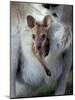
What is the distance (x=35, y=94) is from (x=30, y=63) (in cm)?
24

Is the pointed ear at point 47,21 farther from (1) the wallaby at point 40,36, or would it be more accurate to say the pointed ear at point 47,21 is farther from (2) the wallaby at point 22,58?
(2) the wallaby at point 22,58

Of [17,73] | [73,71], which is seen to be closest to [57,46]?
[73,71]

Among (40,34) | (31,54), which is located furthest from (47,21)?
(31,54)

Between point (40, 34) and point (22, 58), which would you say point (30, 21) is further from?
point (22, 58)

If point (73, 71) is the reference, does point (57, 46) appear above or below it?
above

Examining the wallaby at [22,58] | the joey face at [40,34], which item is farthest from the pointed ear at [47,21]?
the wallaby at [22,58]

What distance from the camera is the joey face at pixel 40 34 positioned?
1845 millimetres

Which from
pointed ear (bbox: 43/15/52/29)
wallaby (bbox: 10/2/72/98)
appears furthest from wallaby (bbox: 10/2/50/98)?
pointed ear (bbox: 43/15/52/29)

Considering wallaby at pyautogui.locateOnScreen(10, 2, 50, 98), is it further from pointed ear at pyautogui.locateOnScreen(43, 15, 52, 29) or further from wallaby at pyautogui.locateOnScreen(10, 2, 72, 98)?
pointed ear at pyautogui.locateOnScreen(43, 15, 52, 29)

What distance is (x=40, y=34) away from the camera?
1866mm

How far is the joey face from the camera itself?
1845 mm
